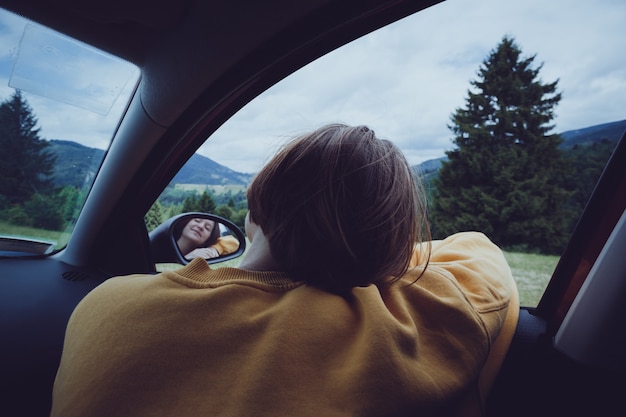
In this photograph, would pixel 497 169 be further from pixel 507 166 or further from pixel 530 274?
pixel 530 274

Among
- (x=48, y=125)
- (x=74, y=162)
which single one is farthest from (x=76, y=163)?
(x=48, y=125)

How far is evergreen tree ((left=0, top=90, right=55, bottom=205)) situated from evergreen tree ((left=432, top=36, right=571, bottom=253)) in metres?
2.35

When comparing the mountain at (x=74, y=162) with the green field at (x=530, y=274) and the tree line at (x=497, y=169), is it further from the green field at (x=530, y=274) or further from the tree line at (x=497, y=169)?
the green field at (x=530, y=274)

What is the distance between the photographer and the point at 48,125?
2.00 meters

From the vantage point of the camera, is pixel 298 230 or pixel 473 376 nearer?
pixel 473 376

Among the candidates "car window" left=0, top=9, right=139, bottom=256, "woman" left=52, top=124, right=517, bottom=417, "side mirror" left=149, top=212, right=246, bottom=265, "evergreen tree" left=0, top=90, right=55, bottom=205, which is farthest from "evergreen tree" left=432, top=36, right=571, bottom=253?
"evergreen tree" left=0, top=90, right=55, bottom=205

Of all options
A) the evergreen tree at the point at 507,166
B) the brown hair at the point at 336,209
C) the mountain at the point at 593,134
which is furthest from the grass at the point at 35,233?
the mountain at the point at 593,134

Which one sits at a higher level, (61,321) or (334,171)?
(334,171)

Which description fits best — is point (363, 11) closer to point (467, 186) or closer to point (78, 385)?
point (467, 186)

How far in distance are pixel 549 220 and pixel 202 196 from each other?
7.65 ft

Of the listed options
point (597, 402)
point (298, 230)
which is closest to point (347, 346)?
point (298, 230)

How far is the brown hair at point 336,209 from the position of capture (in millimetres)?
1072

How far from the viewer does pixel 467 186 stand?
6.41ft

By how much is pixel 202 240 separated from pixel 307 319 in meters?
1.90
